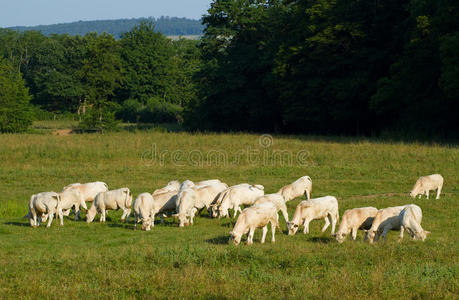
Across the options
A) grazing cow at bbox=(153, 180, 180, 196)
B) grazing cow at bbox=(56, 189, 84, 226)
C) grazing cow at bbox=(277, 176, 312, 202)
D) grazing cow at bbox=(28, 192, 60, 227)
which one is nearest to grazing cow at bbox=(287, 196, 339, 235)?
grazing cow at bbox=(277, 176, 312, 202)

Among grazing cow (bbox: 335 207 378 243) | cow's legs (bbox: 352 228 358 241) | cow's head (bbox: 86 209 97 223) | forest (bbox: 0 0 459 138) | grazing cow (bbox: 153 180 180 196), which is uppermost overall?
forest (bbox: 0 0 459 138)

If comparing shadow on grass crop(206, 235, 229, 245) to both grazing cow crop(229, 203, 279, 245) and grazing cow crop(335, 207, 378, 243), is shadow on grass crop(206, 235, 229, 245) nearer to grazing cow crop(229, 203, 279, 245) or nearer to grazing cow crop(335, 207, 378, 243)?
grazing cow crop(229, 203, 279, 245)

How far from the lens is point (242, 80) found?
6047cm

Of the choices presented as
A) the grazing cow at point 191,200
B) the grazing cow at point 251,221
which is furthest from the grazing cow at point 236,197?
the grazing cow at point 251,221

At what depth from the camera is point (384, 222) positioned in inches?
567

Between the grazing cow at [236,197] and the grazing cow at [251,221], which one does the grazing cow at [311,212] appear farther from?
the grazing cow at [236,197]

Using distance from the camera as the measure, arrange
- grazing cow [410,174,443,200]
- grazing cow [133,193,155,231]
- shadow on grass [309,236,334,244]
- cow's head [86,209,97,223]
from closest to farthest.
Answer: shadow on grass [309,236,334,244]
grazing cow [133,193,155,231]
cow's head [86,209,97,223]
grazing cow [410,174,443,200]

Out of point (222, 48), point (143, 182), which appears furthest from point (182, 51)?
point (143, 182)

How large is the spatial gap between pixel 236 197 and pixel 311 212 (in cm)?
369

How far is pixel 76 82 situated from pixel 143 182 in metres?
73.1

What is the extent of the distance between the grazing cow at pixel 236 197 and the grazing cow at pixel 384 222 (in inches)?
214

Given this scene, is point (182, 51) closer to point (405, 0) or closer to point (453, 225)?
point (405, 0)

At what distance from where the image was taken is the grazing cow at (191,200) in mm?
17516

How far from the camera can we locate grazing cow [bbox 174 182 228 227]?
17.5m
